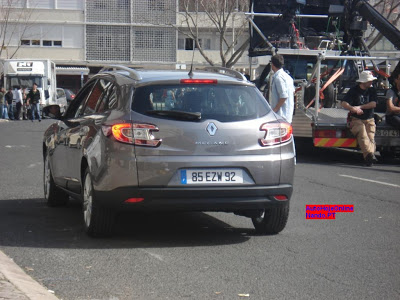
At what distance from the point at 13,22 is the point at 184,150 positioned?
189ft

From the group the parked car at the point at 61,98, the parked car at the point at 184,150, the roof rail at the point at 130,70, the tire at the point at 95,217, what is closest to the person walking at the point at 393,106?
the roof rail at the point at 130,70

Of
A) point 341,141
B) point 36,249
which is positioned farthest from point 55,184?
point 341,141

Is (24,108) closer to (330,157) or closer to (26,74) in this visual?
(26,74)

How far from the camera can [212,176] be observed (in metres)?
7.17

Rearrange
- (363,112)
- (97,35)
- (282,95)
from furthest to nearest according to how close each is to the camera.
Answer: (97,35)
(363,112)
(282,95)

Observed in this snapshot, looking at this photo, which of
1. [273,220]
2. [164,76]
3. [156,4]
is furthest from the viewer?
[156,4]

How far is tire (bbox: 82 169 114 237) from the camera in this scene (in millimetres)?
7406

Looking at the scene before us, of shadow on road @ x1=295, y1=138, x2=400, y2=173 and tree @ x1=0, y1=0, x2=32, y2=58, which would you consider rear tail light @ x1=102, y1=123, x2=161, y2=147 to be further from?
tree @ x1=0, y1=0, x2=32, y2=58

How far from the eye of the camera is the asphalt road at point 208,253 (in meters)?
5.87

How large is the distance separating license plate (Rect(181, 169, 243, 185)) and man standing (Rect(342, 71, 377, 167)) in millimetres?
8454

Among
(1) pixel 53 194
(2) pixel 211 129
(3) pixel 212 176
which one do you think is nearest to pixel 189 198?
(3) pixel 212 176

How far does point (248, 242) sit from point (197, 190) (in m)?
0.90

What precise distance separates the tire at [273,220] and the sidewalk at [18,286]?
2.60 m

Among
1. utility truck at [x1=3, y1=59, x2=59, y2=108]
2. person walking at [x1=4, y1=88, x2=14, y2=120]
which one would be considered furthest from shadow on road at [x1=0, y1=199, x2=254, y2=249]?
utility truck at [x1=3, y1=59, x2=59, y2=108]
